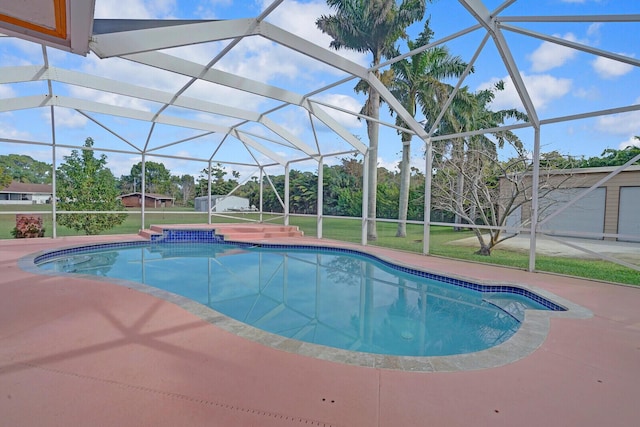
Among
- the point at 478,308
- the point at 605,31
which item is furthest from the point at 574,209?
the point at 478,308

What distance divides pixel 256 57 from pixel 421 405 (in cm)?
720

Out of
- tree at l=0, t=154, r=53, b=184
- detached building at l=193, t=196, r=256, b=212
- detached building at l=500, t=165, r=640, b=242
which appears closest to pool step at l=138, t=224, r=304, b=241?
detached building at l=193, t=196, r=256, b=212

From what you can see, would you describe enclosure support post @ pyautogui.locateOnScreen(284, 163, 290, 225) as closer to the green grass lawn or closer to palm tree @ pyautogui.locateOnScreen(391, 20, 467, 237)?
the green grass lawn

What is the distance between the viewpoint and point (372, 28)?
12219mm

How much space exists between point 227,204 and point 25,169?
39.2 ft

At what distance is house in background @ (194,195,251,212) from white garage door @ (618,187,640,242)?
13323 mm

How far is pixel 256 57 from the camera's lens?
23.5ft

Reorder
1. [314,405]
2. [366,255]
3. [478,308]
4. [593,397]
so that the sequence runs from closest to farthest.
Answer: [314,405], [593,397], [478,308], [366,255]

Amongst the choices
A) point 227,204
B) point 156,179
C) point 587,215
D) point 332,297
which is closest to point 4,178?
point 227,204

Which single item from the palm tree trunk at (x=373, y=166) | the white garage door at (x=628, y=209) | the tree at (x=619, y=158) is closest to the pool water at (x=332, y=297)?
the palm tree trunk at (x=373, y=166)

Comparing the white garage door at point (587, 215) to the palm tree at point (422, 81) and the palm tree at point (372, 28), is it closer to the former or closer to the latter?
the palm tree at point (422, 81)

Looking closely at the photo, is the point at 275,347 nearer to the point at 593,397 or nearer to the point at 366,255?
the point at 593,397

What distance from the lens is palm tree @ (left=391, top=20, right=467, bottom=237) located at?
1298 centimetres

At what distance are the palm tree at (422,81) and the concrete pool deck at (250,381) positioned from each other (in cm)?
974
